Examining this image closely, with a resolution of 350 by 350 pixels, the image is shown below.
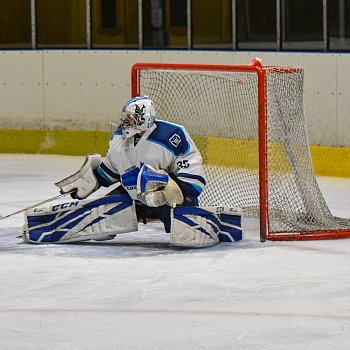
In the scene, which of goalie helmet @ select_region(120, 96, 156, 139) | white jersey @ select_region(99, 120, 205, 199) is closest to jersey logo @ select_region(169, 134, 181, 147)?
white jersey @ select_region(99, 120, 205, 199)

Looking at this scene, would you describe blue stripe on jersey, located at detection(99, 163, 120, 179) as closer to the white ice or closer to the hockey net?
the white ice

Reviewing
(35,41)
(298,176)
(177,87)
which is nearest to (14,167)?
(35,41)

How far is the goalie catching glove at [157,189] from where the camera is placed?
7.11 meters

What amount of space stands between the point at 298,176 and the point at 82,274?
1847 millimetres

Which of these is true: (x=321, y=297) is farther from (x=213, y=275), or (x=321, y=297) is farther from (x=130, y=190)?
(x=130, y=190)

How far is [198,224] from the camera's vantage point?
7.20 m

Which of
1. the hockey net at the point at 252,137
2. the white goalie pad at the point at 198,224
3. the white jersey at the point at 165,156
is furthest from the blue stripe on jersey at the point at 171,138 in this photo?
the hockey net at the point at 252,137

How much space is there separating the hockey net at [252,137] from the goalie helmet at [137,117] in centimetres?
62

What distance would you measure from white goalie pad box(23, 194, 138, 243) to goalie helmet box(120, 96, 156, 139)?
37cm

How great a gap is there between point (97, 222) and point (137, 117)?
608 millimetres

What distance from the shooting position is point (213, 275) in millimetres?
6473

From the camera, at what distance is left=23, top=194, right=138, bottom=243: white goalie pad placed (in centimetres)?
739

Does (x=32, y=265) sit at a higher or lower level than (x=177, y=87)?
lower

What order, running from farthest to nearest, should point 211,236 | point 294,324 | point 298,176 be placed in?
1. point 298,176
2. point 211,236
3. point 294,324
